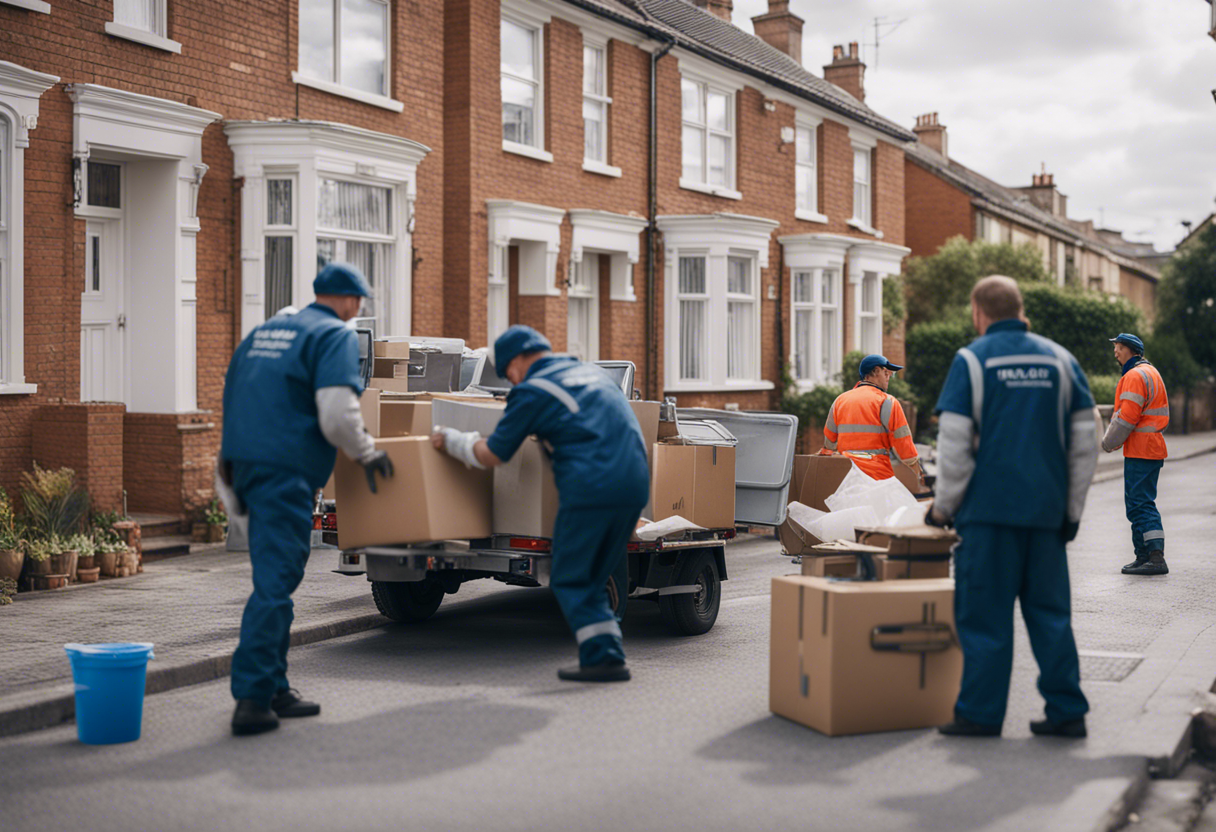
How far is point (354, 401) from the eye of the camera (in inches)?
235

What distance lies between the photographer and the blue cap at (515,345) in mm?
6758

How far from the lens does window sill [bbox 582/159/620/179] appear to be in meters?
18.6

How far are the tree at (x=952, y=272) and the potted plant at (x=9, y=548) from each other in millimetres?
25300

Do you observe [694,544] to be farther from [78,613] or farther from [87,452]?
[87,452]

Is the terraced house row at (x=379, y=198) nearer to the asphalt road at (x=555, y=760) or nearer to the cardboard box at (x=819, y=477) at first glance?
the asphalt road at (x=555, y=760)

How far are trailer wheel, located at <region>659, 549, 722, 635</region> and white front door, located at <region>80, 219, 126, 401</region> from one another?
7.04 meters

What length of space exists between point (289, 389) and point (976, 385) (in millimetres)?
3033

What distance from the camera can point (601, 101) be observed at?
62.1ft

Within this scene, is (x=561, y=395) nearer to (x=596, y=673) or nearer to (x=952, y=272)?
(x=596, y=673)

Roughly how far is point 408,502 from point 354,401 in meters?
0.93

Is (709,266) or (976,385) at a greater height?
(709,266)

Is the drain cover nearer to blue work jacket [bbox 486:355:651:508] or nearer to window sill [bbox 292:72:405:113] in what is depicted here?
blue work jacket [bbox 486:355:651:508]

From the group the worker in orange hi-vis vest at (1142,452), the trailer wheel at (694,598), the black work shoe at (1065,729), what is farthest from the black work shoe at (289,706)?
the worker in orange hi-vis vest at (1142,452)

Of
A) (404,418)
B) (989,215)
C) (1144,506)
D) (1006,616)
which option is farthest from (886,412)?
(989,215)
